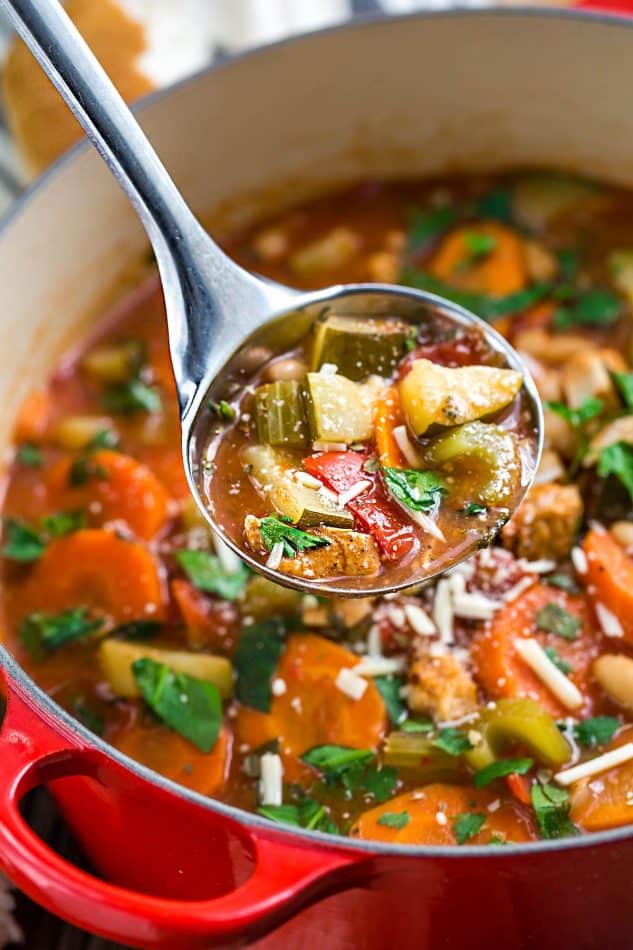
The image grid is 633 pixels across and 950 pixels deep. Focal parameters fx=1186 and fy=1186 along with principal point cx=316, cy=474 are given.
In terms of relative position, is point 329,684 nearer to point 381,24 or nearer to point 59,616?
point 59,616

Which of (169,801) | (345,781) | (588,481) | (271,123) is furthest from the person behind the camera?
(271,123)

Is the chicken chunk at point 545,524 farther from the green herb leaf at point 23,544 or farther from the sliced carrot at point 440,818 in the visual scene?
the green herb leaf at point 23,544

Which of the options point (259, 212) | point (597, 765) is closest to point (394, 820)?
point (597, 765)

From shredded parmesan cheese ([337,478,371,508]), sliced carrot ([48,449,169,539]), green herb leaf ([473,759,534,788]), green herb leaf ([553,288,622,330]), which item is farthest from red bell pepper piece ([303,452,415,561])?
green herb leaf ([553,288,622,330])

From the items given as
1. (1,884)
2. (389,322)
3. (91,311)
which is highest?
(91,311)

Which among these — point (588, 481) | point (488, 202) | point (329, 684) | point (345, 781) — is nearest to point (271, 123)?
point (488, 202)

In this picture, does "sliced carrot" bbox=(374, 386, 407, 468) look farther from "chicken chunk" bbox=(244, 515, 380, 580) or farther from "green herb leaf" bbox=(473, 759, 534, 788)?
"green herb leaf" bbox=(473, 759, 534, 788)

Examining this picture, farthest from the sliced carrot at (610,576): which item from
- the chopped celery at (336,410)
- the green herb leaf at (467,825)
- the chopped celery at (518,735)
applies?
the chopped celery at (336,410)
